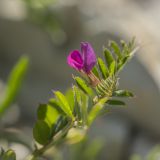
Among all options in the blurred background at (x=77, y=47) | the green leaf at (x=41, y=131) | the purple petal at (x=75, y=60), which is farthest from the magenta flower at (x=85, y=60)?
the blurred background at (x=77, y=47)

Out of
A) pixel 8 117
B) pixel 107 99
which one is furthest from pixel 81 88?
pixel 8 117

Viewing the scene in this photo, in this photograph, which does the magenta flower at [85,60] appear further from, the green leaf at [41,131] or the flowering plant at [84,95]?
the green leaf at [41,131]

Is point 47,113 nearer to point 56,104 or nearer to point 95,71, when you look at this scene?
point 56,104

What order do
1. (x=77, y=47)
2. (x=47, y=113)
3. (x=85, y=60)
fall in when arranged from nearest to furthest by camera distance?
1. (x=85, y=60)
2. (x=47, y=113)
3. (x=77, y=47)

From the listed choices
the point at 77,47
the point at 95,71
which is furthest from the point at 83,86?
the point at 77,47

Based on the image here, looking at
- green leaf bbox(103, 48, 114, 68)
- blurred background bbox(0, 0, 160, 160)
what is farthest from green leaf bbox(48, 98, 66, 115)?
blurred background bbox(0, 0, 160, 160)

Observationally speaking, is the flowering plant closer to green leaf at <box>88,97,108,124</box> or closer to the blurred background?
green leaf at <box>88,97,108,124</box>

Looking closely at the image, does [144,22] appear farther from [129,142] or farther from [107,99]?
[107,99]
